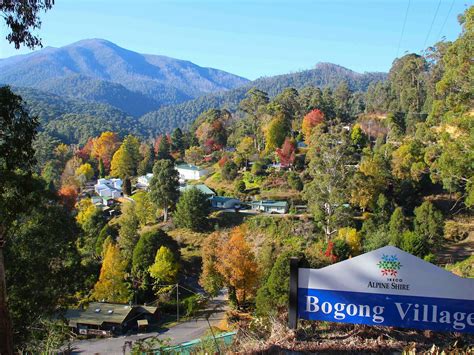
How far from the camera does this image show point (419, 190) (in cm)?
3020

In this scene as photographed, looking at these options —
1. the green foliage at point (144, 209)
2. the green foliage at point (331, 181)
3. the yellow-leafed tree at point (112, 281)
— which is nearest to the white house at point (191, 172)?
the green foliage at point (144, 209)

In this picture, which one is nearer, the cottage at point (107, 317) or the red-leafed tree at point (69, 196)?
the cottage at point (107, 317)

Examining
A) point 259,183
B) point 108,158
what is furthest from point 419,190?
point 108,158

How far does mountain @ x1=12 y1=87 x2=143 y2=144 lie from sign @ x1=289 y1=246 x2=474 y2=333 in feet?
209


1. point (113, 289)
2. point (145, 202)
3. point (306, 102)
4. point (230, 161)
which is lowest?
point (113, 289)

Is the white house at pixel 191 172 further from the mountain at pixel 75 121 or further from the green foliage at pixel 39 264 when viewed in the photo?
the green foliage at pixel 39 264

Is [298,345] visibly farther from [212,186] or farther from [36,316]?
[212,186]

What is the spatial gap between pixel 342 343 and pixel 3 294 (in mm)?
5067

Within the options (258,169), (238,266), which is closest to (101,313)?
(238,266)

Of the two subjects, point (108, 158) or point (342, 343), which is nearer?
point (342, 343)

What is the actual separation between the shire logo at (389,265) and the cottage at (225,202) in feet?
98.2

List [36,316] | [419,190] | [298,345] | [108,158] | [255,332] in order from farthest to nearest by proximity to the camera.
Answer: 1. [108,158]
2. [419,190]
3. [36,316]
4. [255,332]
5. [298,345]

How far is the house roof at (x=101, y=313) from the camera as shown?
2023 cm

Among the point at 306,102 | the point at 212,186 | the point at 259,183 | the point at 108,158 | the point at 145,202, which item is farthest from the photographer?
the point at 108,158
